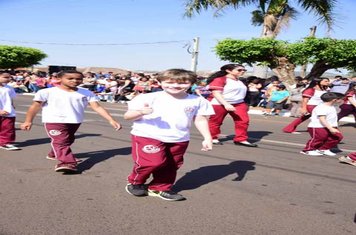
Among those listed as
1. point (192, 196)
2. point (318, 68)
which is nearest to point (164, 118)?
point (192, 196)

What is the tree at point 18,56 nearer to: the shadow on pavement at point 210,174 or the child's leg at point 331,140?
the child's leg at point 331,140

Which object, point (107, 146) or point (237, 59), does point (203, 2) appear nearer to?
point (237, 59)

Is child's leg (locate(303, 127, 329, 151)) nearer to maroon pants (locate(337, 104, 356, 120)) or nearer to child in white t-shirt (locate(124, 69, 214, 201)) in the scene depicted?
child in white t-shirt (locate(124, 69, 214, 201))

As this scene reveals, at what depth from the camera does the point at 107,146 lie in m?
8.44

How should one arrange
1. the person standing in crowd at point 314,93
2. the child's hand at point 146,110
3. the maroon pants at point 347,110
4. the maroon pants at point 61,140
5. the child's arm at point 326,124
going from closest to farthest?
the child's hand at point 146,110 → the maroon pants at point 61,140 → the child's arm at point 326,124 → the person standing in crowd at point 314,93 → the maroon pants at point 347,110

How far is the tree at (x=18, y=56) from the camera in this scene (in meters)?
43.2

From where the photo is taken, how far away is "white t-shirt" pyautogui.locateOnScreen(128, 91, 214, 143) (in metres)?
4.78

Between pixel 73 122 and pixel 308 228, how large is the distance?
3.33 m

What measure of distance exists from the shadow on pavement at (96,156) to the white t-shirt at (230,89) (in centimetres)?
196

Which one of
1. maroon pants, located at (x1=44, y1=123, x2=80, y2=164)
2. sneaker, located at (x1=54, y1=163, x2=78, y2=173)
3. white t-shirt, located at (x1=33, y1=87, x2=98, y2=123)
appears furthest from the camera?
white t-shirt, located at (x1=33, y1=87, x2=98, y2=123)

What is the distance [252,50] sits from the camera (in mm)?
20641

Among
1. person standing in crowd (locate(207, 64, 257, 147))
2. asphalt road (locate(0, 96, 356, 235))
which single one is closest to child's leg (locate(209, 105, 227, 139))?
person standing in crowd (locate(207, 64, 257, 147))

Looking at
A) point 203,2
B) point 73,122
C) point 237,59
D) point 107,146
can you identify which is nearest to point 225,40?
point 237,59

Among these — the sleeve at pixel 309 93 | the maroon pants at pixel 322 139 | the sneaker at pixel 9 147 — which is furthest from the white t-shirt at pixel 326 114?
the sneaker at pixel 9 147
